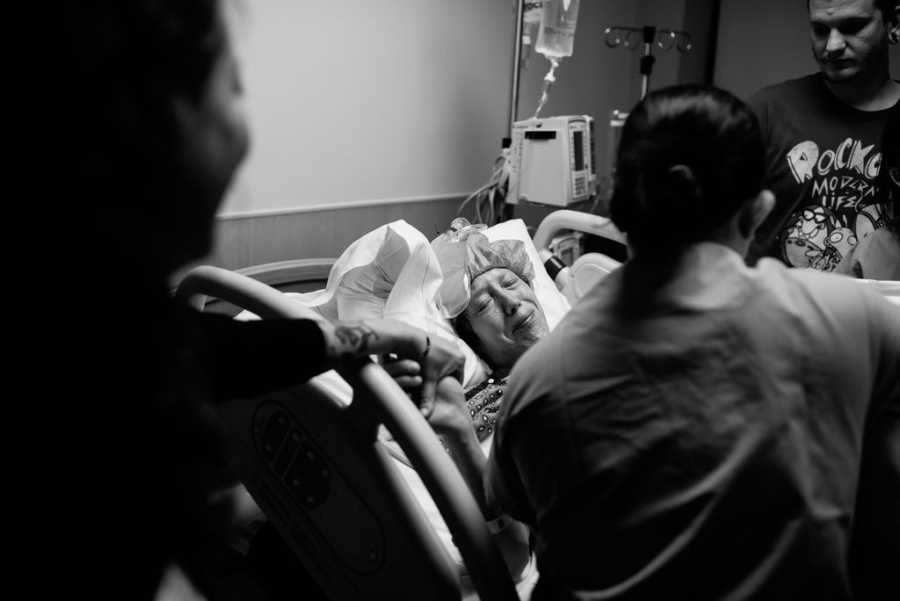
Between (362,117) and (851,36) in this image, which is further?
(362,117)

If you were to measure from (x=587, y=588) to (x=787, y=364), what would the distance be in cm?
42

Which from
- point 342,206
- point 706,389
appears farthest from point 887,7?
point 342,206

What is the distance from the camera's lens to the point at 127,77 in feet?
1.76

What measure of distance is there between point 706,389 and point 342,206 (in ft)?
7.56

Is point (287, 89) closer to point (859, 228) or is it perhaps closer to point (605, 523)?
point (859, 228)

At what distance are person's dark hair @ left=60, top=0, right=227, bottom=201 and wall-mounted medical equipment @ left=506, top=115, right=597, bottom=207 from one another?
2.62 m

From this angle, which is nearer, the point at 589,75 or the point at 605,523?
the point at 605,523

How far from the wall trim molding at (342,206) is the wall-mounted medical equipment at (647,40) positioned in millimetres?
993

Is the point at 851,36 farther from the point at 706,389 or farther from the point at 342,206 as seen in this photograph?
the point at 342,206

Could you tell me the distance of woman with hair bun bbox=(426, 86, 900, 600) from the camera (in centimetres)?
98

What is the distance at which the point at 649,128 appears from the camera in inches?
39.6

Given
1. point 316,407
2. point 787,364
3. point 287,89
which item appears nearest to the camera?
point 787,364

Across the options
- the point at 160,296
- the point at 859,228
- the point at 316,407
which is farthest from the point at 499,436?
the point at 859,228

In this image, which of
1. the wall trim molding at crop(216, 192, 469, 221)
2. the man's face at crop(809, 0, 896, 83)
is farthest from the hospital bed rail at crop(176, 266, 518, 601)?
the man's face at crop(809, 0, 896, 83)
